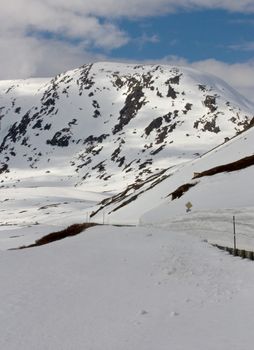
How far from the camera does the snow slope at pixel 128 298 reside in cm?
1432

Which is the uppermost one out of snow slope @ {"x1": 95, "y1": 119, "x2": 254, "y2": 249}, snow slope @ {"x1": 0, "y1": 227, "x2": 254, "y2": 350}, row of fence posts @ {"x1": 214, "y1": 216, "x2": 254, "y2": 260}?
snow slope @ {"x1": 95, "y1": 119, "x2": 254, "y2": 249}

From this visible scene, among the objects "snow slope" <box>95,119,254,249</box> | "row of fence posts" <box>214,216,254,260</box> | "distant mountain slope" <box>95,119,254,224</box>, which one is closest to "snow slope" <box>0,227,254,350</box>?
"row of fence posts" <box>214,216,254,260</box>

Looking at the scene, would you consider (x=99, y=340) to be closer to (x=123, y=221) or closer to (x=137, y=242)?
(x=137, y=242)

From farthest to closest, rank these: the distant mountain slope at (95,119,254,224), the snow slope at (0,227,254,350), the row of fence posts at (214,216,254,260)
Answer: the distant mountain slope at (95,119,254,224) → the row of fence posts at (214,216,254,260) → the snow slope at (0,227,254,350)

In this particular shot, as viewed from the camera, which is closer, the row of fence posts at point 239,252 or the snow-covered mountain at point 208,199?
the row of fence posts at point 239,252

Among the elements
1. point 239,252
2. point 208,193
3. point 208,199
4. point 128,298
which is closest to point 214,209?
point 208,199

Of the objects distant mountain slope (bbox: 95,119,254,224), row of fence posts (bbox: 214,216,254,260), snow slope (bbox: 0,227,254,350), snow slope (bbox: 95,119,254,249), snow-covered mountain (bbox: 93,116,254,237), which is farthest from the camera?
distant mountain slope (bbox: 95,119,254,224)

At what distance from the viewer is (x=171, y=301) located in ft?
58.2

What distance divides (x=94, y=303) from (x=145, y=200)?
45.4 meters

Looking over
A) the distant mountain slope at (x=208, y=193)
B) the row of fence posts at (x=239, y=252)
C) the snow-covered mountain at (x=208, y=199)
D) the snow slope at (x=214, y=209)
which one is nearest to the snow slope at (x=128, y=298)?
the row of fence posts at (x=239, y=252)

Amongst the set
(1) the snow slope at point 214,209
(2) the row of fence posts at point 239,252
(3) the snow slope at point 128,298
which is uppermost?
(1) the snow slope at point 214,209

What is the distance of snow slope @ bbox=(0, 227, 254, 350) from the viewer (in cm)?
1432

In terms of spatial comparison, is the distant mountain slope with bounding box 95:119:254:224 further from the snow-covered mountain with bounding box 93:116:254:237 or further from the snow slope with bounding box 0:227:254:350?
the snow slope with bounding box 0:227:254:350

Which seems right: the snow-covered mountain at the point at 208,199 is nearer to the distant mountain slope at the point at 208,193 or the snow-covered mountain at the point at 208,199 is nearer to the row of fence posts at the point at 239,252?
the distant mountain slope at the point at 208,193
